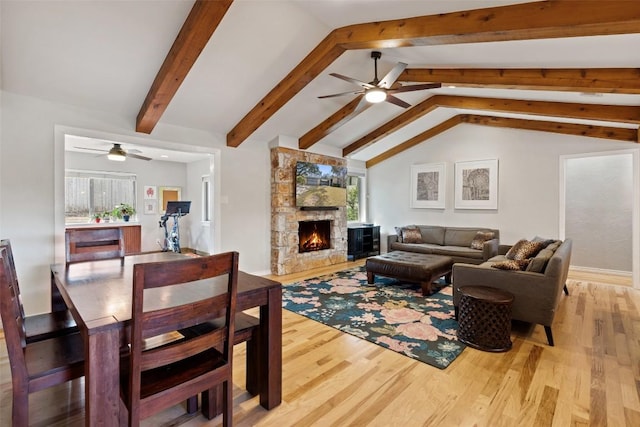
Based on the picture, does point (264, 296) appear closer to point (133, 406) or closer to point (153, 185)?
point (133, 406)

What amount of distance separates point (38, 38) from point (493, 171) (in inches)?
269

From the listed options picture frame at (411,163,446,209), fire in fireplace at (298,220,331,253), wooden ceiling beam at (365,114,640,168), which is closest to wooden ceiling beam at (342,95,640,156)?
wooden ceiling beam at (365,114,640,168)

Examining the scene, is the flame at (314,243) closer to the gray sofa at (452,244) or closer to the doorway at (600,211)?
the gray sofa at (452,244)

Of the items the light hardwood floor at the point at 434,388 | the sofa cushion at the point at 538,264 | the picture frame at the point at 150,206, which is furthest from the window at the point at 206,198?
the sofa cushion at the point at 538,264

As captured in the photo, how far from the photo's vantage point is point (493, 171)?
6.09m

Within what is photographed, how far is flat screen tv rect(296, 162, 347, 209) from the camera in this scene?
5773 millimetres

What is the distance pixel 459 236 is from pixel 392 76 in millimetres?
3905

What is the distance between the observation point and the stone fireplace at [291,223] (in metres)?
5.57

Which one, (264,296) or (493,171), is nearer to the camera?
(264,296)

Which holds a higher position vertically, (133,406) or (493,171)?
(493,171)

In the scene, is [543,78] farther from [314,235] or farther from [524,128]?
[314,235]

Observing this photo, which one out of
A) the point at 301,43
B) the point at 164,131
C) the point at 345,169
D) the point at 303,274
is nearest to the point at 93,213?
the point at 164,131

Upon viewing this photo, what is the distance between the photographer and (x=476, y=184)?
6.32m

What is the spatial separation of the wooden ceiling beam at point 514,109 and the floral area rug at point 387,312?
2914 millimetres
